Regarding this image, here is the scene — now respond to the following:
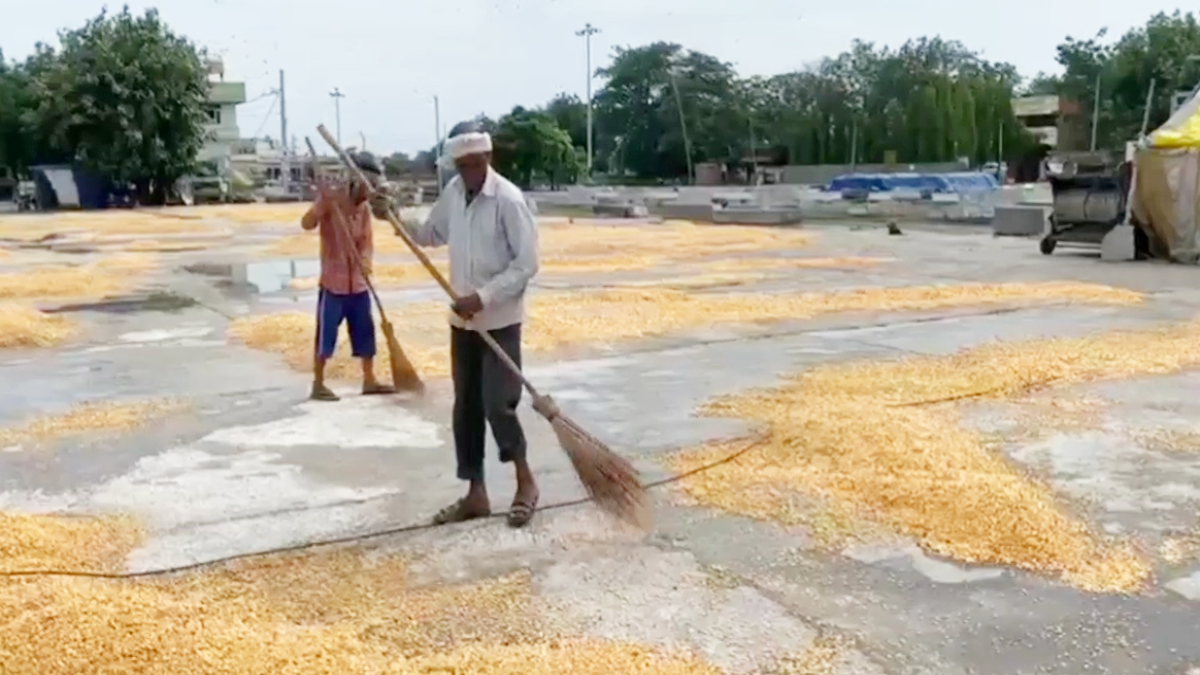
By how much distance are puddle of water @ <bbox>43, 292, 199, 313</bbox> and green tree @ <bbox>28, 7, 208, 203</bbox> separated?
3193 cm

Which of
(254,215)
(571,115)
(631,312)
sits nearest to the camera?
(631,312)

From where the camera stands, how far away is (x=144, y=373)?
27.0 feet

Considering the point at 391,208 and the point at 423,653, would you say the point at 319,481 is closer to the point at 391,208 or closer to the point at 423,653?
the point at 391,208

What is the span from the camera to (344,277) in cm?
712

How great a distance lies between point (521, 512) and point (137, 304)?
9045mm

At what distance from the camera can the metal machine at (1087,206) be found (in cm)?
1694

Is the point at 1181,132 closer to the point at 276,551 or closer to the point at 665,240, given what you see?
the point at 665,240

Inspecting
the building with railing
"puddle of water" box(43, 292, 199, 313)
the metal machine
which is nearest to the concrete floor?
"puddle of water" box(43, 292, 199, 313)

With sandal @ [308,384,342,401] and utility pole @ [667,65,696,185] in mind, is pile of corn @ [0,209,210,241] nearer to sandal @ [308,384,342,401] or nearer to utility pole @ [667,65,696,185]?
sandal @ [308,384,342,401]

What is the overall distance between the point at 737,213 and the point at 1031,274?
13503mm

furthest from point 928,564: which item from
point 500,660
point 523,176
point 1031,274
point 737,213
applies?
point 523,176

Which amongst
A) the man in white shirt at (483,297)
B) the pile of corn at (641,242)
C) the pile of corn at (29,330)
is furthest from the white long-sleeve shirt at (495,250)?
the pile of corn at (641,242)

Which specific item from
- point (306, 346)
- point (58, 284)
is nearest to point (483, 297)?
point (306, 346)

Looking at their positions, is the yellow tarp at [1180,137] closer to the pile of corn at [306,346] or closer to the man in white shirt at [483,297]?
the pile of corn at [306,346]
